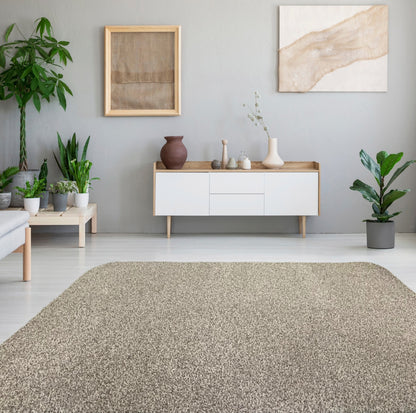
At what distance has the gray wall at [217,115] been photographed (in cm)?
562

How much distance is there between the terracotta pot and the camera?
5.44 meters

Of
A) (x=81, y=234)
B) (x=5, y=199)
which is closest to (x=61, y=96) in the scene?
(x=5, y=199)

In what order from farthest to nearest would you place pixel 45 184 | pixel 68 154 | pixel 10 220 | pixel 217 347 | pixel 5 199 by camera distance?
pixel 68 154, pixel 45 184, pixel 5 199, pixel 10 220, pixel 217 347

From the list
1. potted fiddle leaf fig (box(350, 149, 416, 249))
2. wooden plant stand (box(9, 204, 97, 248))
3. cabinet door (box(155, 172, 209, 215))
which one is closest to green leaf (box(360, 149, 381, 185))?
potted fiddle leaf fig (box(350, 149, 416, 249))

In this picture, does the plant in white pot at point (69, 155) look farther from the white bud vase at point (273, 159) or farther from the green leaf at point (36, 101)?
the white bud vase at point (273, 159)

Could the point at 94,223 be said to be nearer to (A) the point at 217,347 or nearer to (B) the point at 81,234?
(B) the point at 81,234

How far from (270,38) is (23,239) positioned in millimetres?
3131

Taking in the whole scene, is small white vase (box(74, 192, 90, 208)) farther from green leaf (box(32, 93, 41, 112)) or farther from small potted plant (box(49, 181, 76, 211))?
green leaf (box(32, 93, 41, 112))

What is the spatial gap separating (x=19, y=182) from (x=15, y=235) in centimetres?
193

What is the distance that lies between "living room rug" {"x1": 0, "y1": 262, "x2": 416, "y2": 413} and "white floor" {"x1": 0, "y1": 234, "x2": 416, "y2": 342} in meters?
0.22

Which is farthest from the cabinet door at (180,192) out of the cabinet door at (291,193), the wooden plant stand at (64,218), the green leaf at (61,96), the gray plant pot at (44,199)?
the green leaf at (61,96)

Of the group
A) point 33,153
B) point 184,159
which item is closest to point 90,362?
point 184,159

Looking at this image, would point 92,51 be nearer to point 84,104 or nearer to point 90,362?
point 84,104

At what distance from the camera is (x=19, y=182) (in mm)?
5312
